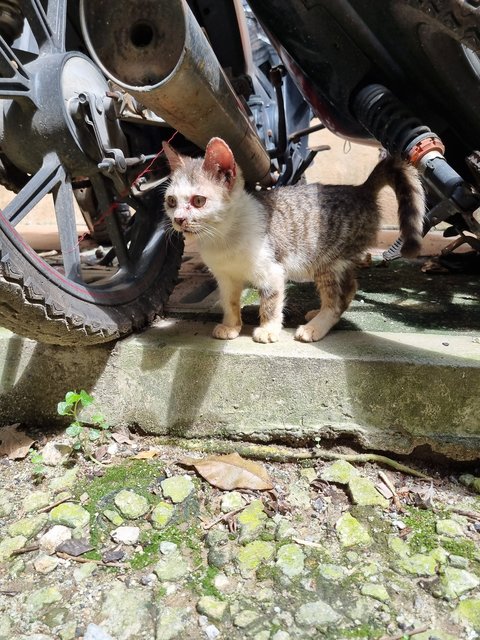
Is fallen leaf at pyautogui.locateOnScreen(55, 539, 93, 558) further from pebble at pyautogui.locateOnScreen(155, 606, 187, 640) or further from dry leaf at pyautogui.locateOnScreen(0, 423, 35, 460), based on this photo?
dry leaf at pyautogui.locateOnScreen(0, 423, 35, 460)

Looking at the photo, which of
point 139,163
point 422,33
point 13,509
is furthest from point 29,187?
point 422,33

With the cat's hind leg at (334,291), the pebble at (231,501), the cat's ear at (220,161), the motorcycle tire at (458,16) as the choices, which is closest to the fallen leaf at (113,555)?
the pebble at (231,501)

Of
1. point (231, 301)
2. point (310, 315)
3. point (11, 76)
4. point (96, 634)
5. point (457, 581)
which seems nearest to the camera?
point (96, 634)

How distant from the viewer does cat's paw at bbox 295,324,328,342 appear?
6.07 feet

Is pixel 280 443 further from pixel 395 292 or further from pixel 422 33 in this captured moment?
pixel 422 33

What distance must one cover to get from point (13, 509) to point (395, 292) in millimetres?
2012

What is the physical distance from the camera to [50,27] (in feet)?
5.69

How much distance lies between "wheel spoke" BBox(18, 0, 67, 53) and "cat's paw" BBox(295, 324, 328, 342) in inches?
54.7

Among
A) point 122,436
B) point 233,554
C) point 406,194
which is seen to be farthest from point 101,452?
point 406,194

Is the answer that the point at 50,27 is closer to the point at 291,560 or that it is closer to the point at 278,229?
the point at 278,229

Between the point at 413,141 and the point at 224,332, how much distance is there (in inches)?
37.3

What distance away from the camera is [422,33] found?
166 centimetres

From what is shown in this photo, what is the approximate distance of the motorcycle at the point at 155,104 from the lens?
134 cm

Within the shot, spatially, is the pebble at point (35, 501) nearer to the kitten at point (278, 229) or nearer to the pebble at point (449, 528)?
the kitten at point (278, 229)
